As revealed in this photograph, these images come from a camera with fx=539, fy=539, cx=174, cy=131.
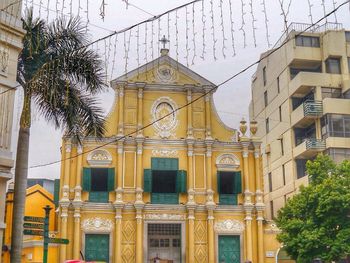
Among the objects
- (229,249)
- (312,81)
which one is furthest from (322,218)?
(312,81)

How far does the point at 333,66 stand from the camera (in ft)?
113

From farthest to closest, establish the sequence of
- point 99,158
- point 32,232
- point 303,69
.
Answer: point 303,69 < point 99,158 < point 32,232

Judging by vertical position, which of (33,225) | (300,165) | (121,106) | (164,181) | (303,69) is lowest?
(33,225)

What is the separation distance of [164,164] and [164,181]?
91 centimetres

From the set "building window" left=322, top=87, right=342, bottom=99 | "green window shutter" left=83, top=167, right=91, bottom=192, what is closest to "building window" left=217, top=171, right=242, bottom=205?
"green window shutter" left=83, top=167, right=91, bottom=192

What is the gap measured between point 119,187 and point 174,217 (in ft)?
9.73

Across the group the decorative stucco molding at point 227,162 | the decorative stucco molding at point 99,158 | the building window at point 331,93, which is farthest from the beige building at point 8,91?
the building window at point 331,93

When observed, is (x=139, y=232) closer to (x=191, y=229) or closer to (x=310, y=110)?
(x=191, y=229)

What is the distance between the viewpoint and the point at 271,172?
127 feet

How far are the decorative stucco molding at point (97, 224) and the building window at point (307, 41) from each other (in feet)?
57.9

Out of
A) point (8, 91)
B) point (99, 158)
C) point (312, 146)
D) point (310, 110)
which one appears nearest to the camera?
point (8, 91)

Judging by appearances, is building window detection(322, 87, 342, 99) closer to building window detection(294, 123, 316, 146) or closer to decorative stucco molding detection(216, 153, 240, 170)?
building window detection(294, 123, 316, 146)

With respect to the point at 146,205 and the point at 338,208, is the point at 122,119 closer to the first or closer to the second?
the point at 146,205

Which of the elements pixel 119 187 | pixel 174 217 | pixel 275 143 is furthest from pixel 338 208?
pixel 275 143
